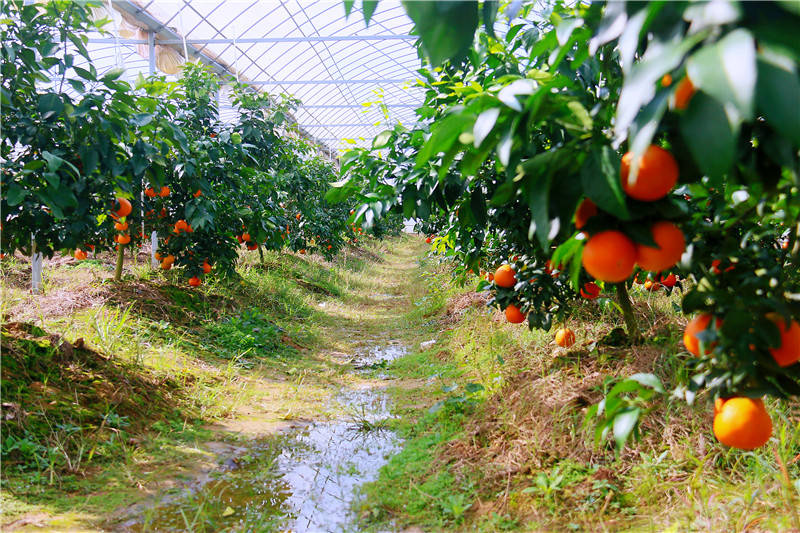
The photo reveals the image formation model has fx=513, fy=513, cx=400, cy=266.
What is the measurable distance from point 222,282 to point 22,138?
3.79 metres

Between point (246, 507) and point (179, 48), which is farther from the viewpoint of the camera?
point (179, 48)

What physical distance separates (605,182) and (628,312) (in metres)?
2.25

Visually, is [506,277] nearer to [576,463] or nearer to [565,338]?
[565,338]

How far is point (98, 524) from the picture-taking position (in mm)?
1833

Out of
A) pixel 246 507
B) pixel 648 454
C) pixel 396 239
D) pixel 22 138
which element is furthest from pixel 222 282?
pixel 396 239

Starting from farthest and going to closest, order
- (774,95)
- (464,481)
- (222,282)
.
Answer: (222,282) < (464,481) < (774,95)

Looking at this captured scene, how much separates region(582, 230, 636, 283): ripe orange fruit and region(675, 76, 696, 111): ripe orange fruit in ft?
0.78

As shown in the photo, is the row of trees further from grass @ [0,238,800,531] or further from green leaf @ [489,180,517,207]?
green leaf @ [489,180,517,207]

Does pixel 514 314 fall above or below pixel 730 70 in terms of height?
below

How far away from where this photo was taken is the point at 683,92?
51 cm

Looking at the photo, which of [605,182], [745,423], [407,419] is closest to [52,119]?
[407,419]

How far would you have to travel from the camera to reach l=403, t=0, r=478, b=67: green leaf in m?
0.61

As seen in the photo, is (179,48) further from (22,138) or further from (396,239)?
(396,239)

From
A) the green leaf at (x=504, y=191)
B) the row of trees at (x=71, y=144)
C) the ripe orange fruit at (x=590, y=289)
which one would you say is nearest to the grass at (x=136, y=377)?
the row of trees at (x=71, y=144)
